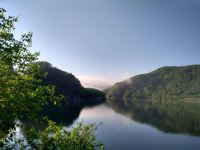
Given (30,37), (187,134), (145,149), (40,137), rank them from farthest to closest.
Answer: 1. (187,134)
2. (145,149)
3. (30,37)
4. (40,137)

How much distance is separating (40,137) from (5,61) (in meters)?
6.78

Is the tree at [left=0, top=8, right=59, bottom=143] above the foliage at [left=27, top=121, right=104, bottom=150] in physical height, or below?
above

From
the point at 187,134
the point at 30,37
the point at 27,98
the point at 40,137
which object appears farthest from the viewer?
the point at 187,134

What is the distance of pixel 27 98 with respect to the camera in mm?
21422

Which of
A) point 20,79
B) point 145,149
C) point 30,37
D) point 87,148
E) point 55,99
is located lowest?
point 145,149

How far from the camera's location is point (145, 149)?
77.3 m

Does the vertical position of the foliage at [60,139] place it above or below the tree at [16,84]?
below

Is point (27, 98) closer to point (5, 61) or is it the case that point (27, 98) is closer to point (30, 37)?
point (5, 61)

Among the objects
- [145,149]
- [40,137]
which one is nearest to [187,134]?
[145,149]

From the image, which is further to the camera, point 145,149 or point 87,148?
point 145,149

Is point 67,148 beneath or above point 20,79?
beneath

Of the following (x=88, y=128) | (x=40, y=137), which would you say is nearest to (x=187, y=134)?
(x=88, y=128)

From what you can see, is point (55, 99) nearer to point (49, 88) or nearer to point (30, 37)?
point (49, 88)

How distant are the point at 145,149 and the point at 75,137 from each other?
55684mm
